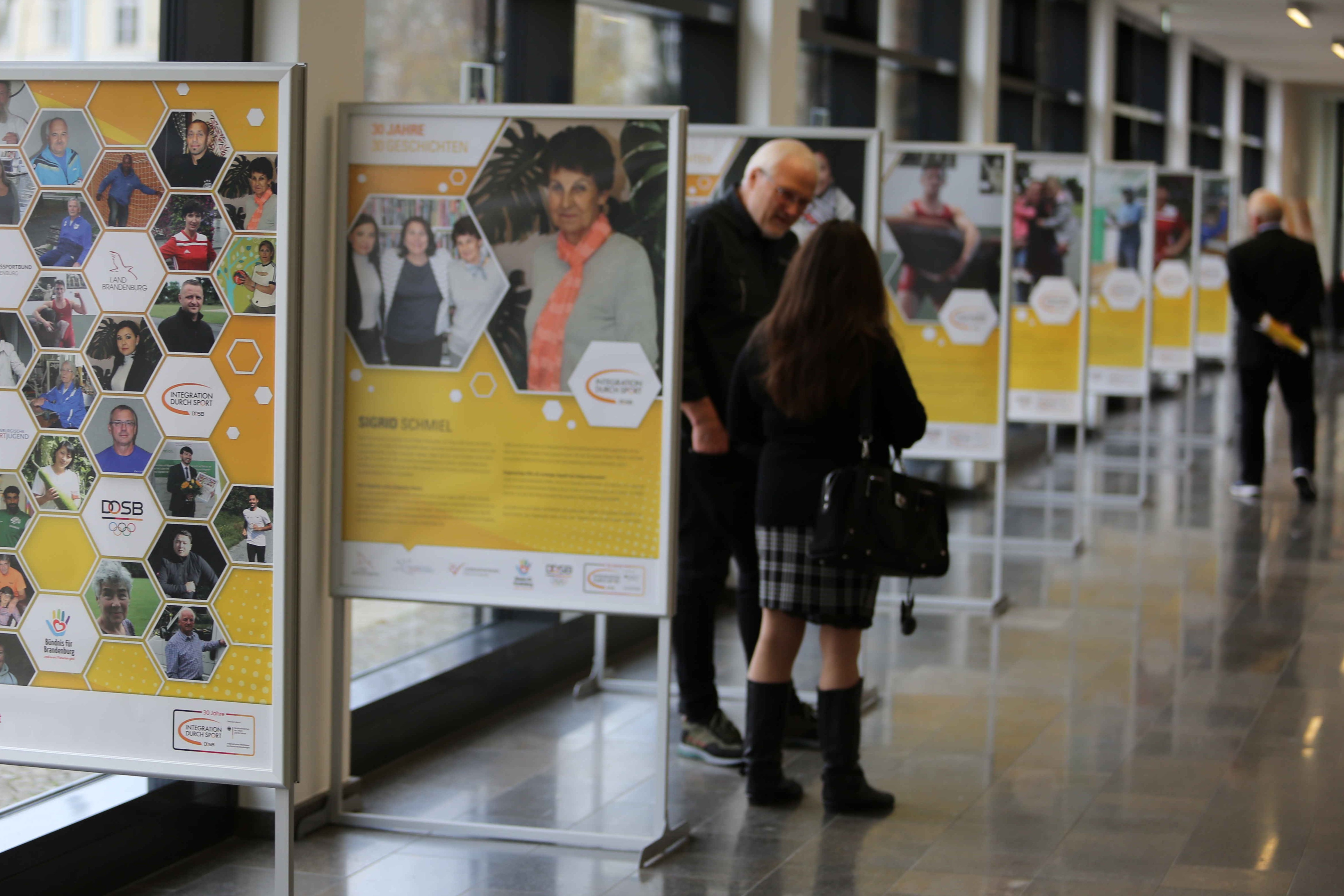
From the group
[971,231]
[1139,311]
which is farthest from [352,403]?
[1139,311]

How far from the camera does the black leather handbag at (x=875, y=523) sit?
141 inches

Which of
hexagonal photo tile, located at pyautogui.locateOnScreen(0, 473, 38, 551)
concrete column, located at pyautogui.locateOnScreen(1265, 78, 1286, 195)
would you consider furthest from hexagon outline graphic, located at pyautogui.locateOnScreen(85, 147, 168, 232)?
concrete column, located at pyautogui.locateOnScreen(1265, 78, 1286, 195)

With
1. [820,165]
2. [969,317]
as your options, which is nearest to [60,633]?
[820,165]

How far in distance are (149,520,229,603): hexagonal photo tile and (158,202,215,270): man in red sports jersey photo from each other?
43 centimetres

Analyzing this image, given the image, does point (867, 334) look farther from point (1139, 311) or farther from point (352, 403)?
point (1139, 311)

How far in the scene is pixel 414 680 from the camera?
453 cm

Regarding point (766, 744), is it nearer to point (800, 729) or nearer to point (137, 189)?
point (800, 729)

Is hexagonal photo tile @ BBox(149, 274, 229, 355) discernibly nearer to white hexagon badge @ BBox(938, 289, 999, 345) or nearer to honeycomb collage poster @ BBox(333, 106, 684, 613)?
honeycomb collage poster @ BBox(333, 106, 684, 613)

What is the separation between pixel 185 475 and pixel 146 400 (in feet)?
0.46

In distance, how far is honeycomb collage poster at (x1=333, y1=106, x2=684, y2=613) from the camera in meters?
3.48

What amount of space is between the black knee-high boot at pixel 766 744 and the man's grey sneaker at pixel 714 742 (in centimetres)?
33

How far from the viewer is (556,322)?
11.6 feet

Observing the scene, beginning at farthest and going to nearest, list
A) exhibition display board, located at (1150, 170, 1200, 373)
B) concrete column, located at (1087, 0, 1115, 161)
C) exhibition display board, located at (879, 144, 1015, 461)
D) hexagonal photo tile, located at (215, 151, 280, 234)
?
concrete column, located at (1087, 0, 1115, 161) → exhibition display board, located at (1150, 170, 1200, 373) → exhibition display board, located at (879, 144, 1015, 461) → hexagonal photo tile, located at (215, 151, 280, 234)

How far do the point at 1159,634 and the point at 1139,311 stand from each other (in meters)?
3.68
